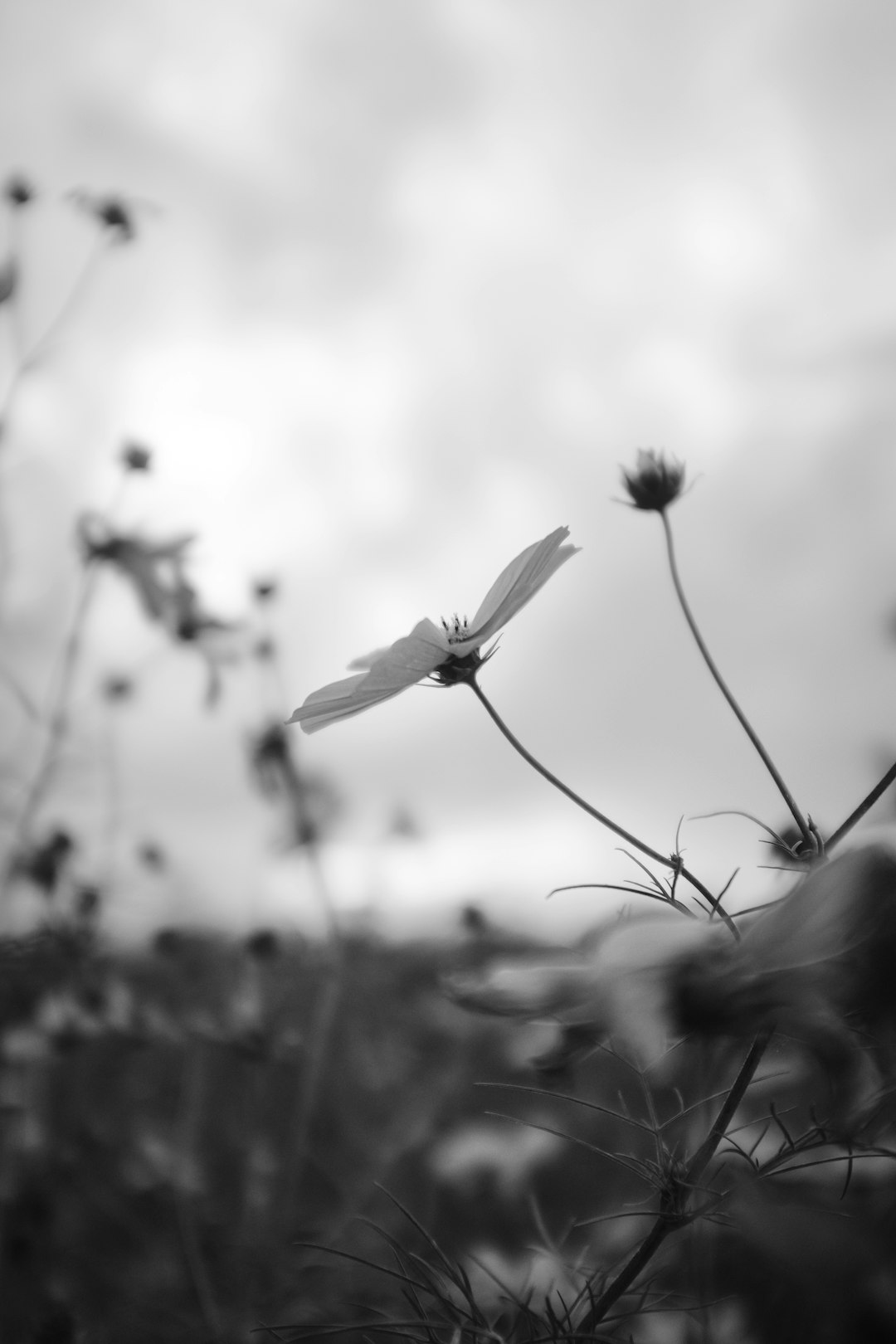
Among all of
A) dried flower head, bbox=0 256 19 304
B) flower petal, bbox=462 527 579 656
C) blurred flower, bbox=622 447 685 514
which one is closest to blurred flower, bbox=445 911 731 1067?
flower petal, bbox=462 527 579 656

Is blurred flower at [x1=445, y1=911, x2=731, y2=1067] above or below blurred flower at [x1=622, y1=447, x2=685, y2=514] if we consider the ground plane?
below

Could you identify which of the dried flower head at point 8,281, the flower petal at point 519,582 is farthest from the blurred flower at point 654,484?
the dried flower head at point 8,281

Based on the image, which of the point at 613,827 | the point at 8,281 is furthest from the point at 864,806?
the point at 8,281

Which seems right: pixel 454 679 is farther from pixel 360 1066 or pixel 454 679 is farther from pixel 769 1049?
pixel 360 1066

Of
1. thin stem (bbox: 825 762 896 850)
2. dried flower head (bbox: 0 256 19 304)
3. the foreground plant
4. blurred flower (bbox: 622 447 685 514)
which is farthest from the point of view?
dried flower head (bbox: 0 256 19 304)

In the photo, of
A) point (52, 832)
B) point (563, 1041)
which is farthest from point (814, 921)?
point (52, 832)

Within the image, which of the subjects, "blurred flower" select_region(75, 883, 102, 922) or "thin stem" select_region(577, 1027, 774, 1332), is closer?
"thin stem" select_region(577, 1027, 774, 1332)

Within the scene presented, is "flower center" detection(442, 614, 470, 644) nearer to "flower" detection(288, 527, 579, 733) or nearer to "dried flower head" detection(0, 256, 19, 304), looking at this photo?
"flower" detection(288, 527, 579, 733)

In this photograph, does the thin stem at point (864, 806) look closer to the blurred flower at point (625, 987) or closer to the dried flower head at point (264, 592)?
the blurred flower at point (625, 987)
